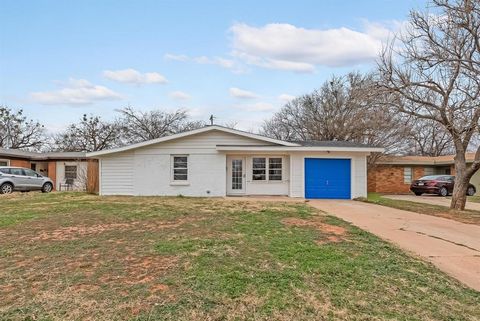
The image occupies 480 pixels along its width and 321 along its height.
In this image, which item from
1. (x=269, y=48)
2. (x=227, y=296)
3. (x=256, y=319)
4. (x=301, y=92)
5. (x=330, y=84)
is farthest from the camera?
(x=301, y=92)

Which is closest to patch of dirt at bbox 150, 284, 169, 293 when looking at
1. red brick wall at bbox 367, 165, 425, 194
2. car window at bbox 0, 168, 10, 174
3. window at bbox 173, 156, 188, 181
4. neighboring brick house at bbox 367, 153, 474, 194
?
window at bbox 173, 156, 188, 181

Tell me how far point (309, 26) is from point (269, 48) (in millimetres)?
3107

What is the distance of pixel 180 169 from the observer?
17.7 m

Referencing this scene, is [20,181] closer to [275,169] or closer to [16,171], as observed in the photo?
[16,171]

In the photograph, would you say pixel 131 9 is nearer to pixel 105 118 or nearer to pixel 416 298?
pixel 416 298

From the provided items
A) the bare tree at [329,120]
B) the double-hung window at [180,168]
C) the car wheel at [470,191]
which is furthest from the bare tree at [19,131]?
the car wheel at [470,191]

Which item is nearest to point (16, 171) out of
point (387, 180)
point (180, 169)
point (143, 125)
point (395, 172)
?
point (180, 169)

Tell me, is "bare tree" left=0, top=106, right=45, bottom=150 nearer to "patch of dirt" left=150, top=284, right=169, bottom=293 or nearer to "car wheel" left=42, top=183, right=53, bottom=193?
"car wheel" left=42, top=183, right=53, bottom=193

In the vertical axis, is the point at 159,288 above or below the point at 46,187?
below

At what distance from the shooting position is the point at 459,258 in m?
6.08

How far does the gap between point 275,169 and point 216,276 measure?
13248 mm

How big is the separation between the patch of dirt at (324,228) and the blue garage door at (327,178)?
784cm

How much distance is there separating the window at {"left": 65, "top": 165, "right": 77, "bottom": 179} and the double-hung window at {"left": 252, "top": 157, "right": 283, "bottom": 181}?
15.3 metres

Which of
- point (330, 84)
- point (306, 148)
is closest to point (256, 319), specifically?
point (306, 148)
